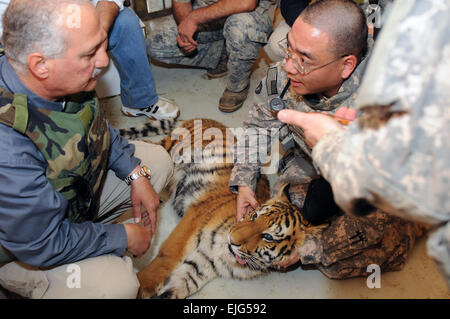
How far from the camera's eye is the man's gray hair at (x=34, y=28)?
4.82 ft

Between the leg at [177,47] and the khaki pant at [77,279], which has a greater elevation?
the leg at [177,47]

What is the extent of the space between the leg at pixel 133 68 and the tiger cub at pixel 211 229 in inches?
9.6

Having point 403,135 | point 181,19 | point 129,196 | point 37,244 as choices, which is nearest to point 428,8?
point 403,135

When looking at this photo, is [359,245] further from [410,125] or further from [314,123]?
[410,125]

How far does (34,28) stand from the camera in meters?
1.47

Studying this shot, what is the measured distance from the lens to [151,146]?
8.64 feet

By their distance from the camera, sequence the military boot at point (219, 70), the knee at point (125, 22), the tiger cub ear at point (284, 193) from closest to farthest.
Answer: the tiger cub ear at point (284, 193) → the knee at point (125, 22) → the military boot at point (219, 70)

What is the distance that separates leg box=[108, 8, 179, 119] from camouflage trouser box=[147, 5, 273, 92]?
0.57 m

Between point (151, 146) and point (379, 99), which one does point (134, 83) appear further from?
point (379, 99)

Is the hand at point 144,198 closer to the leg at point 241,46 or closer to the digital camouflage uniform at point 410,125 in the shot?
the digital camouflage uniform at point 410,125

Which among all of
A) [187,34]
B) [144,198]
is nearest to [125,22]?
[187,34]

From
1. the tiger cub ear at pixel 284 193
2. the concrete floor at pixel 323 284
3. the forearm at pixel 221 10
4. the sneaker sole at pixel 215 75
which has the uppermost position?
the forearm at pixel 221 10

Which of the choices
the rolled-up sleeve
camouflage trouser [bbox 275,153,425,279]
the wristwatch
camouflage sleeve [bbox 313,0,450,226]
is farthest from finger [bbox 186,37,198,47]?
camouflage sleeve [bbox 313,0,450,226]

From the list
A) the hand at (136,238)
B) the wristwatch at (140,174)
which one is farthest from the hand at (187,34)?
the hand at (136,238)
